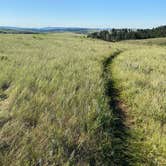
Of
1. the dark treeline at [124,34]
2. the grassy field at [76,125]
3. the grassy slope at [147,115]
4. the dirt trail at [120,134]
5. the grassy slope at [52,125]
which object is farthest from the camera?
the dark treeline at [124,34]

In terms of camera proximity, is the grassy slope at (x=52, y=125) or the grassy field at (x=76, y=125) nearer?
the grassy slope at (x=52, y=125)

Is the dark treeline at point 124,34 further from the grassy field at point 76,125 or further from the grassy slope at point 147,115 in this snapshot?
the grassy field at point 76,125

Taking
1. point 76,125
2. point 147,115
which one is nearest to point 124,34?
point 147,115

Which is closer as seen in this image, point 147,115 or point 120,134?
point 120,134

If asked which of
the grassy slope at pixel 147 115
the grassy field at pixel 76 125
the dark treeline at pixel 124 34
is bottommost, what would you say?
the dark treeline at pixel 124 34

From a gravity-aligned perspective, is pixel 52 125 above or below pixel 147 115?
above

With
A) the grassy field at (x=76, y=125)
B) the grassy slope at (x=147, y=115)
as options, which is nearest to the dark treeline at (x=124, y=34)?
the grassy slope at (x=147, y=115)

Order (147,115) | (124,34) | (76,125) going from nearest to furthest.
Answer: (76,125)
(147,115)
(124,34)

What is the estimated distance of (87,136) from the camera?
18.9ft

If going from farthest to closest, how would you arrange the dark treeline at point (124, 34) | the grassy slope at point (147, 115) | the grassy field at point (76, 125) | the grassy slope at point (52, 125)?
the dark treeline at point (124, 34)
the grassy slope at point (147, 115)
the grassy field at point (76, 125)
the grassy slope at point (52, 125)

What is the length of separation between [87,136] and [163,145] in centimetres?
153

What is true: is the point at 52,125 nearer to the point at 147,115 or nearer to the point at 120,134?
the point at 120,134

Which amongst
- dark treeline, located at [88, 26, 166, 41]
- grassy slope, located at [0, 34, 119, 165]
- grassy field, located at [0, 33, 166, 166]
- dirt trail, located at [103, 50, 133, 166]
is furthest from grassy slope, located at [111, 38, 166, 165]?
dark treeline, located at [88, 26, 166, 41]

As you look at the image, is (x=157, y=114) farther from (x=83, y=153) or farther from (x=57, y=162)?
(x=57, y=162)
